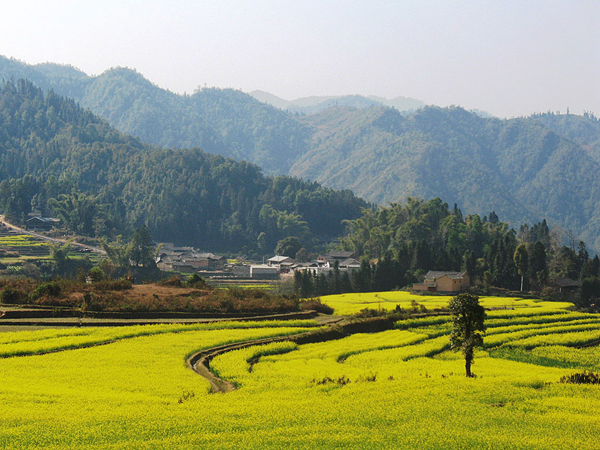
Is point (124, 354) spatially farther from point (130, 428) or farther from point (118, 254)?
point (118, 254)

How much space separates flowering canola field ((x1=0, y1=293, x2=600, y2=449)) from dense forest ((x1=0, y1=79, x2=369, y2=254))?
107 metres

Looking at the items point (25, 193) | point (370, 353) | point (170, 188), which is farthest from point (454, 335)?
point (170, 188)

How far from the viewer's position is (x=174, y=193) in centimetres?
17188

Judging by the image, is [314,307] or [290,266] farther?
[290,266]

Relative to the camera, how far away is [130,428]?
63.4 ft

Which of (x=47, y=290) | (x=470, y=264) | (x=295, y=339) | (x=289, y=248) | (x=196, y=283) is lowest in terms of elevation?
(x=295, y=339)

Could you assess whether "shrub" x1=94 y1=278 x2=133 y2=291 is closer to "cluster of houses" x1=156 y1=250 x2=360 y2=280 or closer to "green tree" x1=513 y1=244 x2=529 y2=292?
"green tree" x1=513 y1=244 x2=529 y2=292

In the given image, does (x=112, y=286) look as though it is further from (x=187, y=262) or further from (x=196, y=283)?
(x=187, y=262)

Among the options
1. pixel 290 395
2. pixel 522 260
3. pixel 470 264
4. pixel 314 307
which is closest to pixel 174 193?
pixel 470 264

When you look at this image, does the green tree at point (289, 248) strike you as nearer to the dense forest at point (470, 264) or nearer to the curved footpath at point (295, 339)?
the dense forest at point (470, 264)

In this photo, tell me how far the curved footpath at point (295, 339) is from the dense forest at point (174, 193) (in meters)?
101

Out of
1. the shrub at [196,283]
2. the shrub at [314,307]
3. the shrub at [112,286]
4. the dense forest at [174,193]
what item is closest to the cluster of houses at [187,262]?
the dense forest at [174,193]

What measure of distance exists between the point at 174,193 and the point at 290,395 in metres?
152

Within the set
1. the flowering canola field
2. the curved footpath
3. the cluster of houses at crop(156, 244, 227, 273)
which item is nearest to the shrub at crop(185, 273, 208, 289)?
the curved footpath
